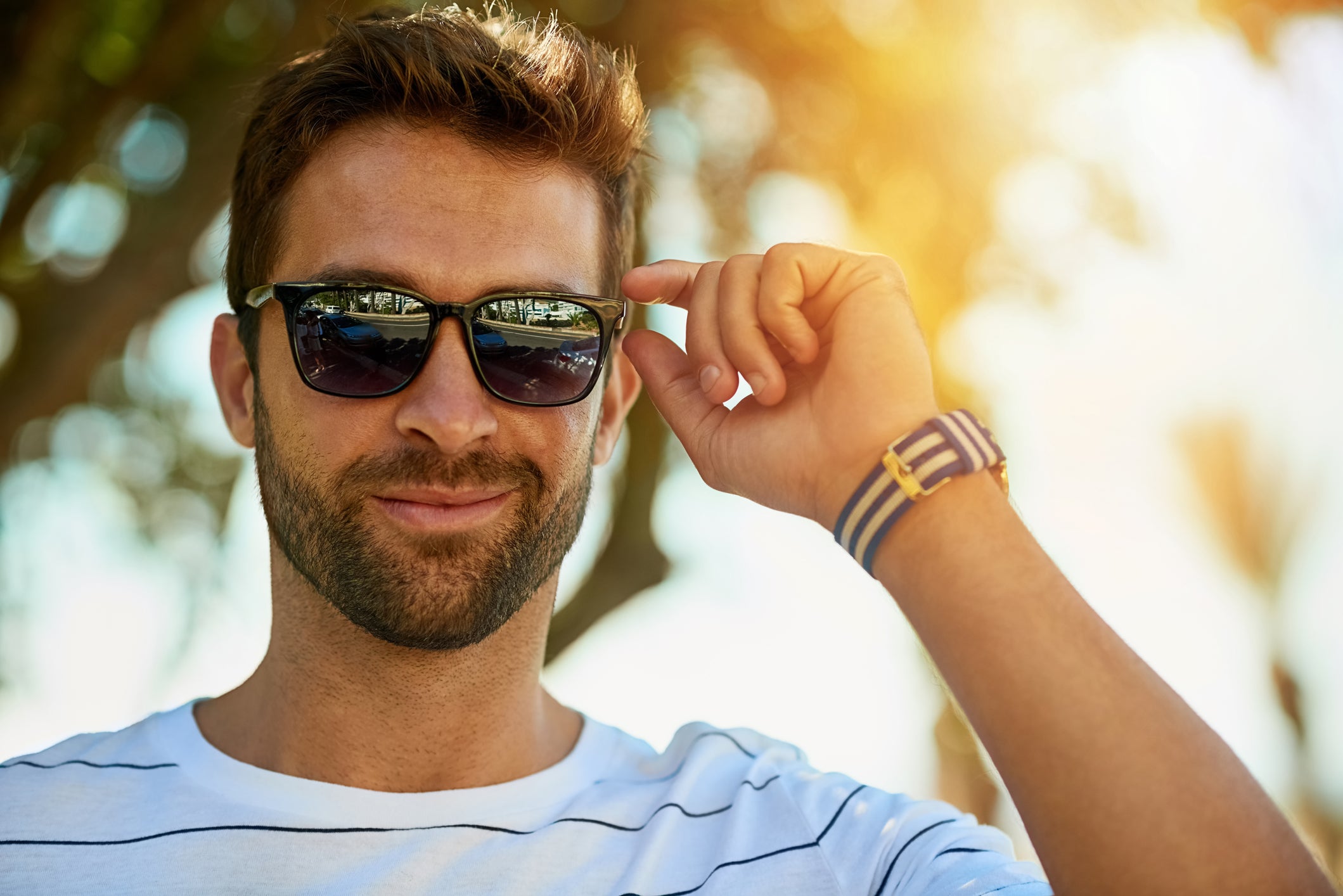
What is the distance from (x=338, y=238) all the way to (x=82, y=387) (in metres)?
3.09

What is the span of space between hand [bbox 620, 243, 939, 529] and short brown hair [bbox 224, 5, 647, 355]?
0.77m

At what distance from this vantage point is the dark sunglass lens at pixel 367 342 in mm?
2324

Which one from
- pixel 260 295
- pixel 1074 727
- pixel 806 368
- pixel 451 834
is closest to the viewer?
pixel 1074 727

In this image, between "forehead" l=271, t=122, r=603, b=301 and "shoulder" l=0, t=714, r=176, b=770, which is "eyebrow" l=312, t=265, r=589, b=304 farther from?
"shoulder" l=0, t=714, r=176, b=770

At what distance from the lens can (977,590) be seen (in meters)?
1.75

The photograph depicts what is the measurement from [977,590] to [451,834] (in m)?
1.24

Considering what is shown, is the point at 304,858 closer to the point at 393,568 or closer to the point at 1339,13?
the point at 393,568

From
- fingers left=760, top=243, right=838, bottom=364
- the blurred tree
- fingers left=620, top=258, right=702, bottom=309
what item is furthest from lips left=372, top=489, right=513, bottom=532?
the blurred tree

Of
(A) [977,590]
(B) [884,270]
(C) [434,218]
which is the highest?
(C) [434,218]

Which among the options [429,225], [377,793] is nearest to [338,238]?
[429,225]

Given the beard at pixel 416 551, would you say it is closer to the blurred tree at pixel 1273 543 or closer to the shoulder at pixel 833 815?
the shoulder at pixel 833 815

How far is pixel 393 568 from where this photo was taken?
235 centimetres

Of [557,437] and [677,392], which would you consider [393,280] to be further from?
[677,392]

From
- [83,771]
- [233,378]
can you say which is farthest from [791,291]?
[83,771]
